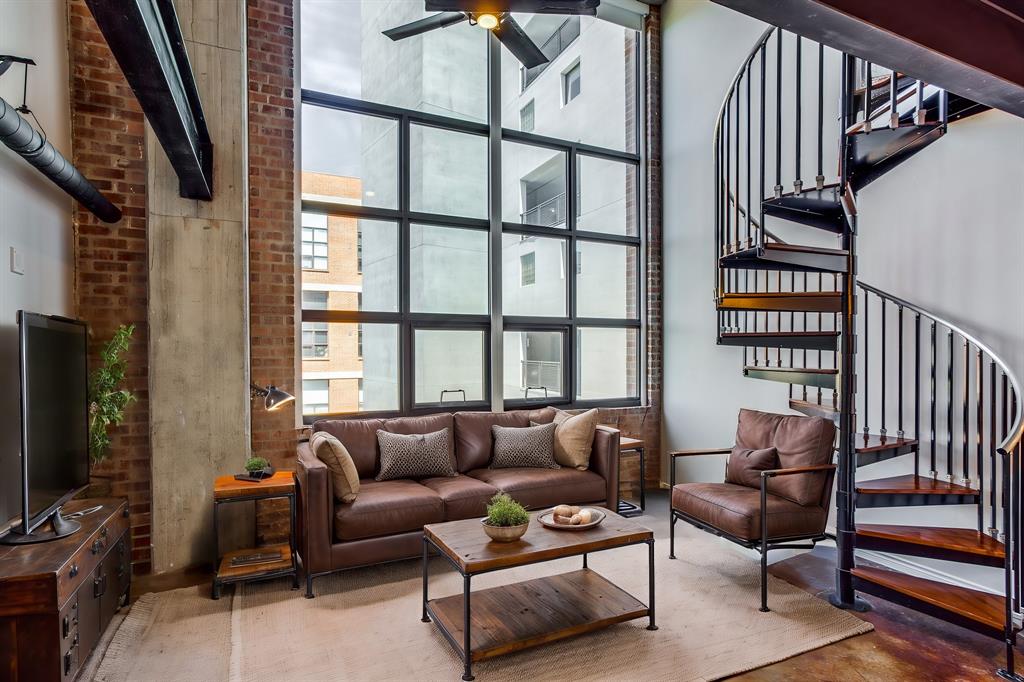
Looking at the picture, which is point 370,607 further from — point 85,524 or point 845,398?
point 845,398

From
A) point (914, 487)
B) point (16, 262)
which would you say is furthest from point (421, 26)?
point (914, 487)

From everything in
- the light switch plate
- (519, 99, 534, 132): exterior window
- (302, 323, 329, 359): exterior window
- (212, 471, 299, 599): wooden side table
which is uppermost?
(519, 99, 534, 132): exterior window

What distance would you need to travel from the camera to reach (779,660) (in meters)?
2.54

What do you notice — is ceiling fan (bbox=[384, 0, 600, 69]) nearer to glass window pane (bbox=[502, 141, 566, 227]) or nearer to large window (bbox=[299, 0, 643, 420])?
large window (bbox=[299, 0, 643, 420])

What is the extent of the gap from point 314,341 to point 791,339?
325cm

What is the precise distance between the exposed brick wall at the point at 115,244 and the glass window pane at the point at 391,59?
1298mm

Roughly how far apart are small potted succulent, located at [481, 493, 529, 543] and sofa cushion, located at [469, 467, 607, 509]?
112 cm

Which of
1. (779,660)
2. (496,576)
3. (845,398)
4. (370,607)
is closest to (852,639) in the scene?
(779,660)

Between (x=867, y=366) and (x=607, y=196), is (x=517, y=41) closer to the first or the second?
(x=607, y=196)

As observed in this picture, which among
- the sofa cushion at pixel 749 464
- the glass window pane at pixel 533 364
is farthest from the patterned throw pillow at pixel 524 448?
the sofa cushion at pixel 749 464

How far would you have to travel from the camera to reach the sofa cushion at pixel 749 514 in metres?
3.20

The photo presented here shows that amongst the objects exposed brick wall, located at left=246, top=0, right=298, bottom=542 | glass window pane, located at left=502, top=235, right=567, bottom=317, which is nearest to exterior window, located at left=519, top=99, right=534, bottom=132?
glass window pane, located at left=502, top=235, right=567, bottom=317

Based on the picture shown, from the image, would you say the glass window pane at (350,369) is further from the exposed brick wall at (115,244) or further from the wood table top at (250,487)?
the exposed brick wall at (115,244)

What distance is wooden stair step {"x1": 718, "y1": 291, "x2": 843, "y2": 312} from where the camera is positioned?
127 inches
